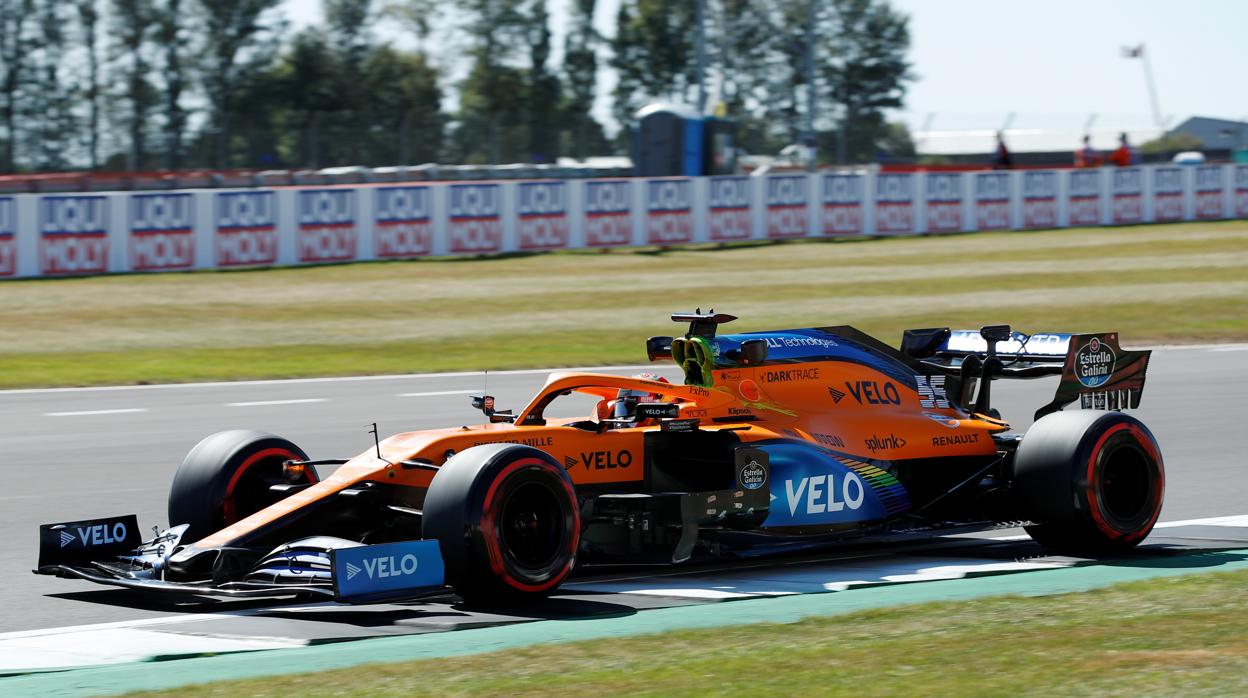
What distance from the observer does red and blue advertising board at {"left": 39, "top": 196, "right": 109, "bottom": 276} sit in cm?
2706

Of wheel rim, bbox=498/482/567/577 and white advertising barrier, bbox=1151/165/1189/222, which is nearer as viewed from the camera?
wheel rim, bbox=498/482/567/577

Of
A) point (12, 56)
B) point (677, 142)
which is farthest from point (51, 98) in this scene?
point (677, 142)

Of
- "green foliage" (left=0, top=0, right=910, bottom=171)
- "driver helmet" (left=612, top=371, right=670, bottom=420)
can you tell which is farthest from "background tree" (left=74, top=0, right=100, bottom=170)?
"driver helmet" (left=612, top=371, right=670, bottom=420)

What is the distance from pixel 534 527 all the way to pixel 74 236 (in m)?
21.1

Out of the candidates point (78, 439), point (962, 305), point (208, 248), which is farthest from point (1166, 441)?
point (208, 248)

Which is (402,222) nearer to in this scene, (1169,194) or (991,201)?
(991,201)

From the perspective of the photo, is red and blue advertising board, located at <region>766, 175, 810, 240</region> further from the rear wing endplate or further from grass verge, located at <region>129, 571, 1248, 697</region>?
grass verge, located at <region>129, 571, 1248, 697</region>

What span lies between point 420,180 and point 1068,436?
3623 cm

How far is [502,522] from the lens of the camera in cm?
772

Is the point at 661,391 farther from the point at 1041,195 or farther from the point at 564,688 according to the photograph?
the point at 1041,195

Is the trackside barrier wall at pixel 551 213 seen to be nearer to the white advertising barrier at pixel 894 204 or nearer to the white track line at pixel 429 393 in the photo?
the white advertising barrier at pixel 894 204

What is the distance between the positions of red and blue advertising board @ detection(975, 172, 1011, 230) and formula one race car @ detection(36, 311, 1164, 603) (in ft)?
98.6

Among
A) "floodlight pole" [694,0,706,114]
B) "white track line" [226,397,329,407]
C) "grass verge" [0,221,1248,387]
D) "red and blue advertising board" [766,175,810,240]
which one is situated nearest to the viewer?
"white track line" [226,397,329,407]

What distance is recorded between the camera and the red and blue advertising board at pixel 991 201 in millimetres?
39969
